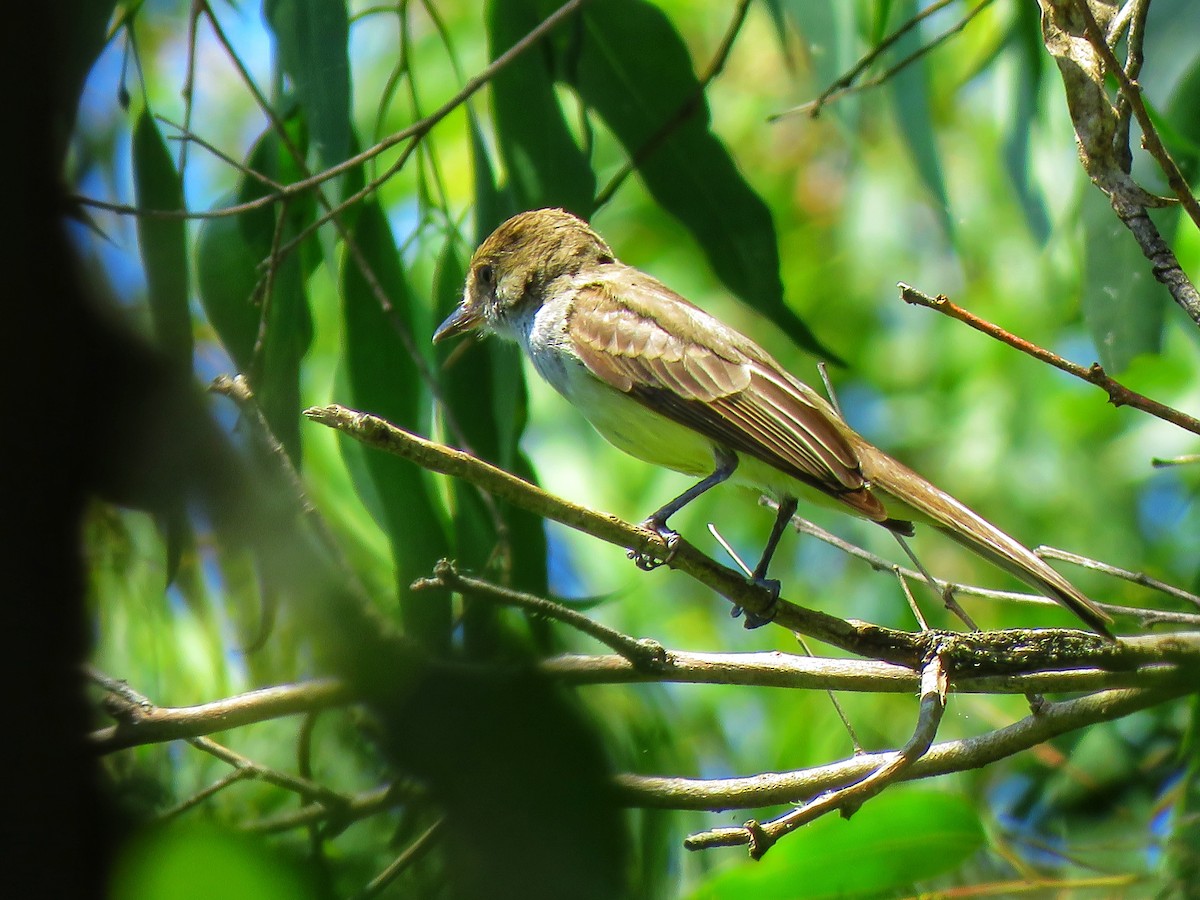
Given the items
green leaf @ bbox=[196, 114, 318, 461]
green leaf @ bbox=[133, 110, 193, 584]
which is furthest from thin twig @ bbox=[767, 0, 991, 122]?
green leaf @ bbox=[133, 110, 193, 584]

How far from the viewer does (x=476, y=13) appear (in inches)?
220

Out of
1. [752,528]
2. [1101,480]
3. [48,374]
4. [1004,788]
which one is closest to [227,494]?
[48,374]

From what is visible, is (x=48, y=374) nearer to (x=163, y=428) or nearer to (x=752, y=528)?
(x=163, y=428)

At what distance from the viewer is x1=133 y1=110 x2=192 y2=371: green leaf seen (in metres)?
2.54

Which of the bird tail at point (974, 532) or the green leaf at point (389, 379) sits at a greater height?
the green leaf at point (389, 379)

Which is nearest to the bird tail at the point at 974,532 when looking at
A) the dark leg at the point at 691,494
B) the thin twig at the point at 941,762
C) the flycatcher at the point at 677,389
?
the flycatcher at the point at 677,389

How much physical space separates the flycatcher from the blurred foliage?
0.16 metres

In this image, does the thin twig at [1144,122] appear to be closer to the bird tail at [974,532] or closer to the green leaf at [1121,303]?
the bird tail at [974,532]

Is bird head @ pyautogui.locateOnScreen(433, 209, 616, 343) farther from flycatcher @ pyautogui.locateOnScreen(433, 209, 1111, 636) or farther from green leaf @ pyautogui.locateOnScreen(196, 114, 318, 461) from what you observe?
green leaf @ pyautogui.locateOnScreen(196, 114, 318, 461)

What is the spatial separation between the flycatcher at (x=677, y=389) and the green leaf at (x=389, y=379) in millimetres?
189

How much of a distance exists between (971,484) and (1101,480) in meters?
0.52

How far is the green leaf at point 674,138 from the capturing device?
9.87ft

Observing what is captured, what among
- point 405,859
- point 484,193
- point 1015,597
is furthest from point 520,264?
point 405,859

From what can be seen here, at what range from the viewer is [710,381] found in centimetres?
304
